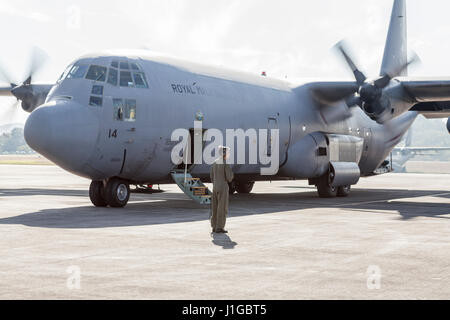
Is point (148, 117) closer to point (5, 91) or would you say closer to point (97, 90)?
point (97, 90)

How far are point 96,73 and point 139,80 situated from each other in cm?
124

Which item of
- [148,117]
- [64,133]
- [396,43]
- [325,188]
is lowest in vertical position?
[325,188]

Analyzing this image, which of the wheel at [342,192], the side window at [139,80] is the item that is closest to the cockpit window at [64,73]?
the side window at [139,80]

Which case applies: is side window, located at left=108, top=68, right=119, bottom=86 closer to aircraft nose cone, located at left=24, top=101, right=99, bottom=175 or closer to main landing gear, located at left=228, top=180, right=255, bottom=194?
aircraft nose cone, located at left=24, top=101, right=99, bottom=175

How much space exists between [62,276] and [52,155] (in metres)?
8.42

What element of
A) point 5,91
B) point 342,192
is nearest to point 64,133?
point 342,192

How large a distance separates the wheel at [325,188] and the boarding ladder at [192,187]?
7440 millimetres

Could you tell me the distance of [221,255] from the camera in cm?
938

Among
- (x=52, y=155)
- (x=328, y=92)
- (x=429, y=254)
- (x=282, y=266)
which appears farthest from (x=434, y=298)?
(x=328, y=92)

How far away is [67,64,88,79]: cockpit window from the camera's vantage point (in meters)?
16.5

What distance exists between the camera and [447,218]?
15.6m

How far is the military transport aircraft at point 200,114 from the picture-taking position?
15844mm

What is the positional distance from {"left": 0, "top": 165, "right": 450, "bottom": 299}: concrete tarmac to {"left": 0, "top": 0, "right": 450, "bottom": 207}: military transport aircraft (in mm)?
1652
